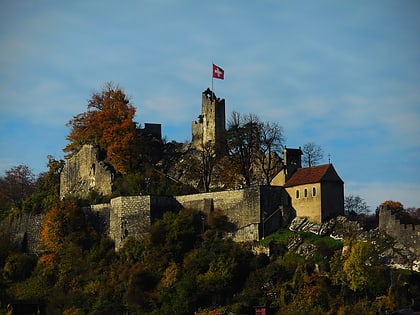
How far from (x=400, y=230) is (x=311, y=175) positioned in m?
7.74

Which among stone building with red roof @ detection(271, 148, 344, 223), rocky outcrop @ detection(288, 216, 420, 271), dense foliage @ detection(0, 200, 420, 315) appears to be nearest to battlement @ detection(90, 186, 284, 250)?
dense foliage @ detection(0, 200, 420, 315)

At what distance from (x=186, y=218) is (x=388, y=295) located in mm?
15965

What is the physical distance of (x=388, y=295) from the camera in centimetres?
5550

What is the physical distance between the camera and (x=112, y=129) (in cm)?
7700

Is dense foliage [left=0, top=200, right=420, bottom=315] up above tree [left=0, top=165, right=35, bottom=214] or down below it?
below

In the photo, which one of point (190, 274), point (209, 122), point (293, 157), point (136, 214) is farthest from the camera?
point (209, 122)

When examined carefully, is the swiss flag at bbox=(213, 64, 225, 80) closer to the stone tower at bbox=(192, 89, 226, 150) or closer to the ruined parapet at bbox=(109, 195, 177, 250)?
the stone tower at bbox=(192, 89, 226, 150)

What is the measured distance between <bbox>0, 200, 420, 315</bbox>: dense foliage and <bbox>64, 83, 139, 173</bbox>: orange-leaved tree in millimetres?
5809

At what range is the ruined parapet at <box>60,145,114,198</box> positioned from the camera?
247ft

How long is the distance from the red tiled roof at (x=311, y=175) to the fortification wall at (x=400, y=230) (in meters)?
4.60

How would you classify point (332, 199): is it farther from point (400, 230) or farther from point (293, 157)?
point (293, 157)

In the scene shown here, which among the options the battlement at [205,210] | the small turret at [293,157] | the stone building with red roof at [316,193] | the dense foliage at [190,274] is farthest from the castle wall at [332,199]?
the small turret at [293,157]

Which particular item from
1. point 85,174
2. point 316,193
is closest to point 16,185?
point 85,174

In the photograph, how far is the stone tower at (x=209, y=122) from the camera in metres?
79.2
